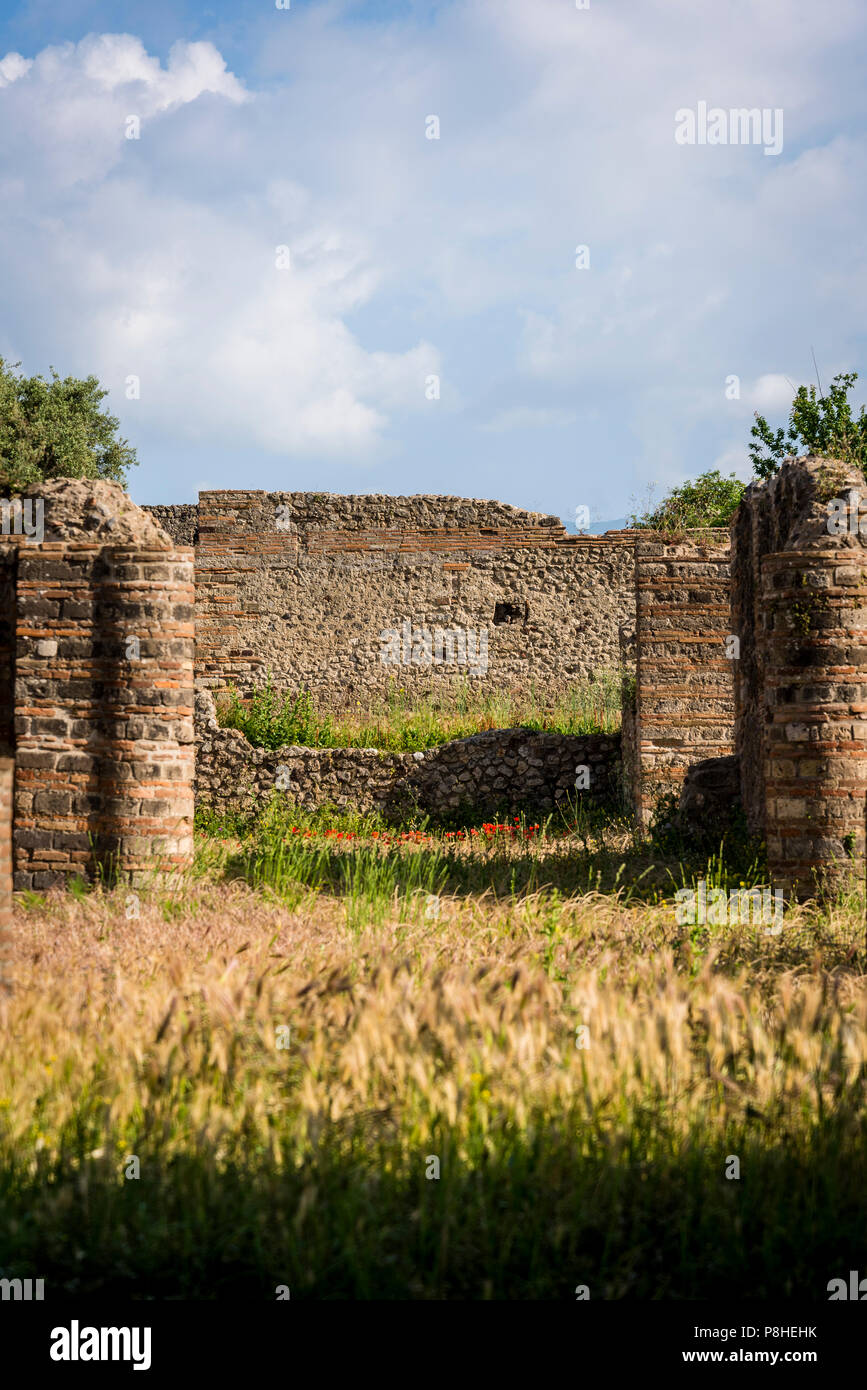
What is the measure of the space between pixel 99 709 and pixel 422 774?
6511 mm

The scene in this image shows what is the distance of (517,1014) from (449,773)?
30.5 ft

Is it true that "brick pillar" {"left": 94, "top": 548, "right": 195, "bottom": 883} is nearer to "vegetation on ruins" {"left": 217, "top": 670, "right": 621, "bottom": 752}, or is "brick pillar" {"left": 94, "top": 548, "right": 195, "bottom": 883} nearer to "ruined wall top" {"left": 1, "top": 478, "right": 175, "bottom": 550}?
"ruined wall top" {"left": 1, "top": 478, "right": 175, "bottom": 550}

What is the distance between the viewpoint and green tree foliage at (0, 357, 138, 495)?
2592 cm

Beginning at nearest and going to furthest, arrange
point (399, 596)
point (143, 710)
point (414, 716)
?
point (143, 710)
point (414, 716)
point (399, 596)

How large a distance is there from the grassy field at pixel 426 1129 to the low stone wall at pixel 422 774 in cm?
796

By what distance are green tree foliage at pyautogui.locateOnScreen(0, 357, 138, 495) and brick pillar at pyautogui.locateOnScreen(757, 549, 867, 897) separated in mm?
21984

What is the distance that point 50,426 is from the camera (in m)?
26.4

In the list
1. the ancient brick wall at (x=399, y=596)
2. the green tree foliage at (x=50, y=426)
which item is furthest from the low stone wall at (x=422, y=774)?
the green tree foliage at (x=50, y=426)

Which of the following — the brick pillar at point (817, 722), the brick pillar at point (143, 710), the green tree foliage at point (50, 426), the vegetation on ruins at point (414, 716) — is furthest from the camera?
the green tree foliage at point (50, 426)

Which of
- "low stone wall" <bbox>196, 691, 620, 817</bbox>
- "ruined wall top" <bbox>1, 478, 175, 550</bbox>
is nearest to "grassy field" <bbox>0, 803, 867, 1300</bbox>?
"ruined wall top" <bbox>1, 478, 175, 550</bbox>

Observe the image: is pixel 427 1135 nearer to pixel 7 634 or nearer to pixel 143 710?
pixel 143 710

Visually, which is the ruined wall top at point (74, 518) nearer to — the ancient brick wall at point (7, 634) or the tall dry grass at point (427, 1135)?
the ancient brick wall at point (7, 634)

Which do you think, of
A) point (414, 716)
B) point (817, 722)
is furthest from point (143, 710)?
point (414, 716)

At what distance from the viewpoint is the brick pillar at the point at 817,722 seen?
6762 mm
